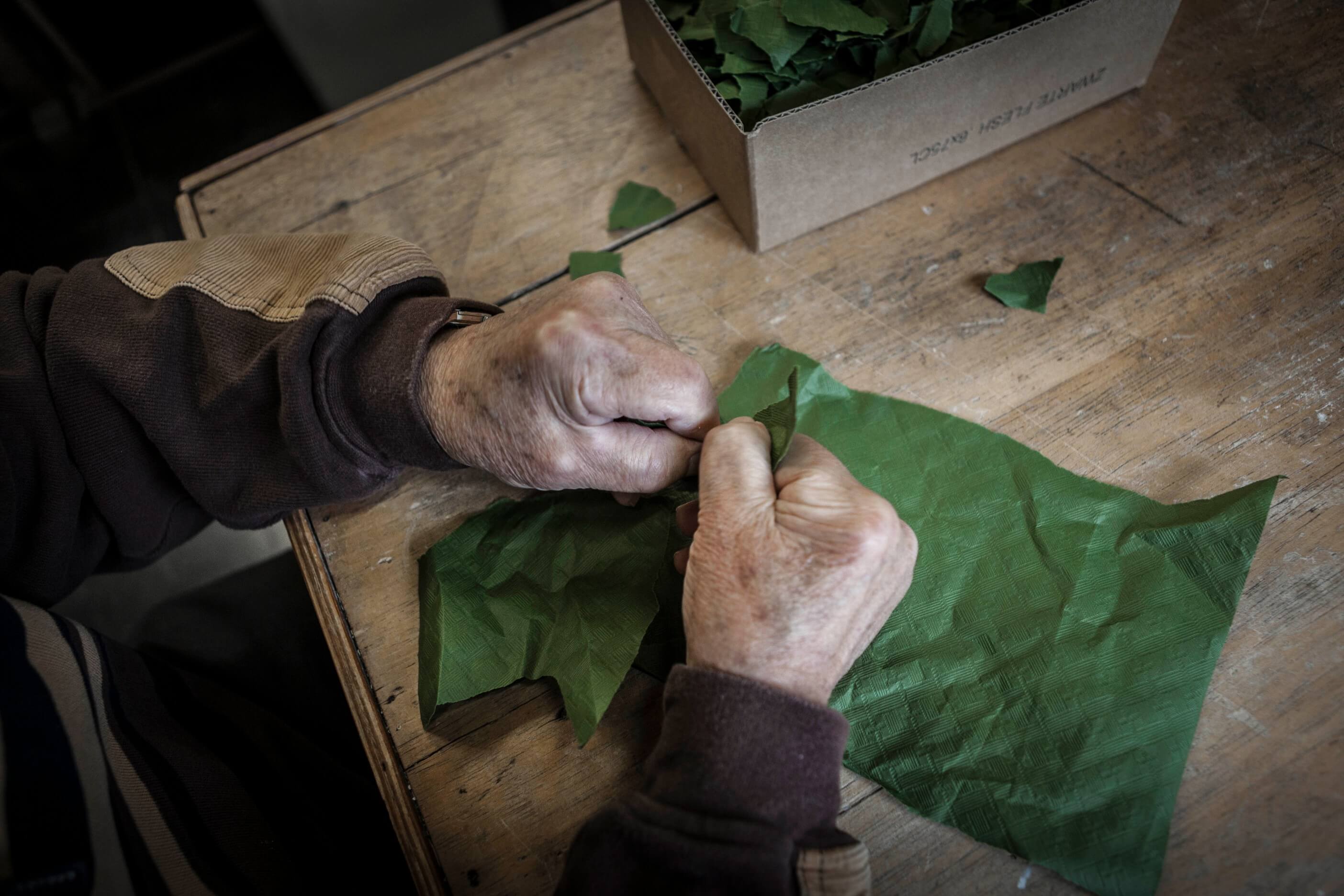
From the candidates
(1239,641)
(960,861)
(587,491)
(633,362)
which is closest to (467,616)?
(587,491)

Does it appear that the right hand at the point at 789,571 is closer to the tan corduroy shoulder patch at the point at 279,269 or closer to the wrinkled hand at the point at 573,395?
the wrinkled hand at the point at 573,395

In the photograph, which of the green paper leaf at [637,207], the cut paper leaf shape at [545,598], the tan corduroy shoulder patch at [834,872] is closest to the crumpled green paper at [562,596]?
the cut paper leaf shape at [545,598]

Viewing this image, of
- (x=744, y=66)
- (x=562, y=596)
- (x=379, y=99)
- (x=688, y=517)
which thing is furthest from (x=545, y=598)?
(x=379, y=99)

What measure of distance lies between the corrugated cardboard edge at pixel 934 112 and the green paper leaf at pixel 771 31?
0.12 meters

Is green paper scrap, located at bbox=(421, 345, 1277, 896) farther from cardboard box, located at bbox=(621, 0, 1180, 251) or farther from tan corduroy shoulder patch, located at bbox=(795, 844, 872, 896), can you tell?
cardboard box, located at bbox=(621, 0, 1180, 251)

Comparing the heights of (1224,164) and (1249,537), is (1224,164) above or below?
above

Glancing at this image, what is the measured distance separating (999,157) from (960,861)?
89 cm

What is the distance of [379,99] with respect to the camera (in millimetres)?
1350

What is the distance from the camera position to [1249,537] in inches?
32.1

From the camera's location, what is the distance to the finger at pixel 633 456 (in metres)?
0.84

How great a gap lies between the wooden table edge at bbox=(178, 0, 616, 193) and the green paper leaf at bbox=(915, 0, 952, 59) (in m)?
0.61

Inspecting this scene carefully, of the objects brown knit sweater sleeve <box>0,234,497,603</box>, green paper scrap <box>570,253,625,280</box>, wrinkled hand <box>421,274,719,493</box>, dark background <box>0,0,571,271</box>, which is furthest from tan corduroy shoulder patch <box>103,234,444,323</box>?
dark background <box>0,0,571,271</box>

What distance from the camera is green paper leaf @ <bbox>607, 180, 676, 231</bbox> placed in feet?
3.76

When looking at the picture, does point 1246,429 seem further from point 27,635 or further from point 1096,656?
point 27,635
